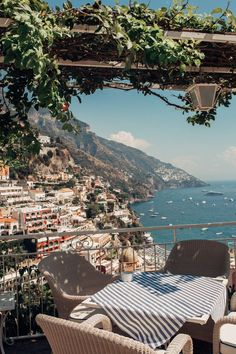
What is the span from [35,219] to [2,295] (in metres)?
48.6

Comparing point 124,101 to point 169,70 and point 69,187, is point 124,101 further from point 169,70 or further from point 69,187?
point 169,70

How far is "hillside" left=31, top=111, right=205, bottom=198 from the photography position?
79312mm

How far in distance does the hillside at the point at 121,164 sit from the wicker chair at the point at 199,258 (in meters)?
50.0

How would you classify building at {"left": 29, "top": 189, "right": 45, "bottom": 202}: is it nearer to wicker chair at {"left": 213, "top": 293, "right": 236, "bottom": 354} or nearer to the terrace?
the terrace

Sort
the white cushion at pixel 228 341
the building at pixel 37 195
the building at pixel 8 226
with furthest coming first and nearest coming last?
the building at pixel 37 195 → the building at pixel 8 226 → the white cushion at pixel 228 341

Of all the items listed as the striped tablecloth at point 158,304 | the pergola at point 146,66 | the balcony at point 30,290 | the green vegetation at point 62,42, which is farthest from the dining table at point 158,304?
the pergola at point 146,66

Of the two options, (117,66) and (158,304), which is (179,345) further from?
(117,66)

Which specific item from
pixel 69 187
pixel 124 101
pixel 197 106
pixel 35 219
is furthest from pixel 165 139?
pixel 197 106

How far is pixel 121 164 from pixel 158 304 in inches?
3948

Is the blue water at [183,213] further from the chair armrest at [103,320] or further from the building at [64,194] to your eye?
the chair armrest at [103,320]

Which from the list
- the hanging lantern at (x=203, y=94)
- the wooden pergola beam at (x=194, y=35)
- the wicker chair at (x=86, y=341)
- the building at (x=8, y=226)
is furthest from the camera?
the building at (x=8, y=226)

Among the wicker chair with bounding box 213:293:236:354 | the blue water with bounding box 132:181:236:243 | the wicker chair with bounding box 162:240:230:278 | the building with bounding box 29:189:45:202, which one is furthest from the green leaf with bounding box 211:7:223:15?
the blue water with bounding box 132:181:236:243

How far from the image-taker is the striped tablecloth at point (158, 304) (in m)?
2.10

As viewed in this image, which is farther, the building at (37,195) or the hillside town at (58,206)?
the building at (37,195)
